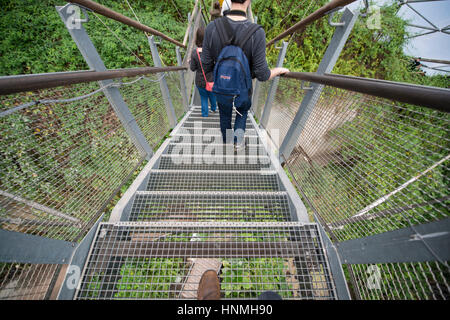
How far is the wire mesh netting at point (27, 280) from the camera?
36.0 inches

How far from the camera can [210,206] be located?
5.98 feet

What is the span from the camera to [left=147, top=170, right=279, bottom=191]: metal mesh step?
2.13 metres

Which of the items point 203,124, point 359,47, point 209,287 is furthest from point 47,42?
point 359,47

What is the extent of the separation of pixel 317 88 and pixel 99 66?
1.96 meters

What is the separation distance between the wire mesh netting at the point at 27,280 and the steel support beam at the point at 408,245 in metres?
1.85

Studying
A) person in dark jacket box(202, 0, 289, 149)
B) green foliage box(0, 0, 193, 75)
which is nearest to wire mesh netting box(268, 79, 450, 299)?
person in dark jacket box(202, 0, 289, 149)

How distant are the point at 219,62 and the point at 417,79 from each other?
23.5 ft

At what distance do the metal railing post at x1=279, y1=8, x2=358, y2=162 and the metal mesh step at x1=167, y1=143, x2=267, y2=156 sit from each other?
1.57ft

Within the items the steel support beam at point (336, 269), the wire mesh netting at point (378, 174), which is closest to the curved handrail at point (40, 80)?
the wire mesh netting at point (378, 174)

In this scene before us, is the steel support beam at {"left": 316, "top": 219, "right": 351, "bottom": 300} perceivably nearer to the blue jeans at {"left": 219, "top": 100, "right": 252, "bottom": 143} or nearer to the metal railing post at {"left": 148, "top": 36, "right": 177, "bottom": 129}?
the blue jeans at {"left": 219, "top": 100, "right": 252, "bottom": 143}

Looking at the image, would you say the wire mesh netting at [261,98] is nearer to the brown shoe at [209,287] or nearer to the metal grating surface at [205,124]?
the metal grating surface at [205,124]
